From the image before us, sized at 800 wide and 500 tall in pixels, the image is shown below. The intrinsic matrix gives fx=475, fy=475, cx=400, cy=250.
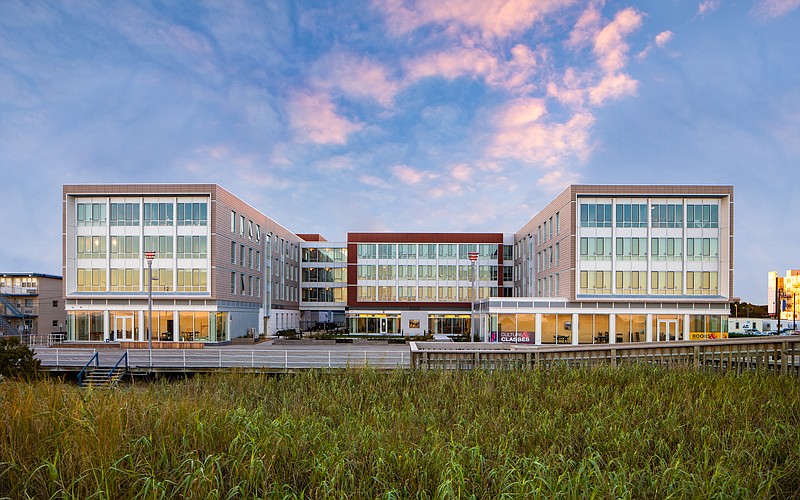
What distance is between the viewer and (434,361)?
1480cm

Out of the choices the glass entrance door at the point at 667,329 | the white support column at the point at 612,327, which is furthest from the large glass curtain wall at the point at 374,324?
the glass entrance door at the point at 667,329

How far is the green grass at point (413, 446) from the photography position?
189 inches

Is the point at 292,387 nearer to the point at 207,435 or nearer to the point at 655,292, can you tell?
the point at 207,435

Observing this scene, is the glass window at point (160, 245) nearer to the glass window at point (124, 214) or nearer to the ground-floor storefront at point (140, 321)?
the glass window at point (124, 214)

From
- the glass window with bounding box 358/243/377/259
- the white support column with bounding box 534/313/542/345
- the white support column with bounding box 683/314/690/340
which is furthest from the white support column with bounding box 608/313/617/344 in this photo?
the glass window with bounding box 358/243/377/259

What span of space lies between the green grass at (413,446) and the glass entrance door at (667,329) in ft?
123

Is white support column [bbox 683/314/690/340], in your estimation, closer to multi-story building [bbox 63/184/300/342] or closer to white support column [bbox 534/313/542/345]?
white support column [bbox 534/313/542/345]

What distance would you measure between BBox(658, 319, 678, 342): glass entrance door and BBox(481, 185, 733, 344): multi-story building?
89 millimetres

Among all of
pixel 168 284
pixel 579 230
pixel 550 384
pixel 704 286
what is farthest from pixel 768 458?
pixel 168 284

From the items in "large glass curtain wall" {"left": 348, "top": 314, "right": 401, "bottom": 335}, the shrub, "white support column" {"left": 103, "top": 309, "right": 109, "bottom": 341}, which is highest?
the shrub

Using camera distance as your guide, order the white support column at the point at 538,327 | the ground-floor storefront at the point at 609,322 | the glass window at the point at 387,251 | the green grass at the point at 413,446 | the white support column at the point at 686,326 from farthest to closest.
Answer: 1. the glass window at the point at 387,251
2. the white support column at the point at 538,327
3. the ground-floor storefront at the point at 609,322
4. the white support column at the point at 686,326
5. the green grass at the point at 413,446

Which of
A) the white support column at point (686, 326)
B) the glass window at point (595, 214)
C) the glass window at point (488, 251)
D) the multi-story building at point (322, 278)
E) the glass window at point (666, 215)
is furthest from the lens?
the multi-story building at point (322, 278)

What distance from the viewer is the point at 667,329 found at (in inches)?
1706

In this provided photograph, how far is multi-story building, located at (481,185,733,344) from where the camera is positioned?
142 feet
